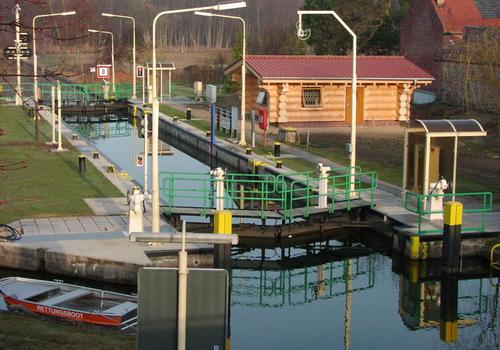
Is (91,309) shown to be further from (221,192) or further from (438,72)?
(438,72)

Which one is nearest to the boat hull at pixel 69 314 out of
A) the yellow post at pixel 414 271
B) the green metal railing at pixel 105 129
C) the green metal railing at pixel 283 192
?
the green metal railing at pixel 283 192

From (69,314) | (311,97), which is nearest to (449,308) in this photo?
(69,314)

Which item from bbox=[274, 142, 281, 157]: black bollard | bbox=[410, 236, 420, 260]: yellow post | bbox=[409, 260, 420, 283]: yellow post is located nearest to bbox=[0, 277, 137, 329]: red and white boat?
bbox=[409, 260, 420, 283]: yellow post

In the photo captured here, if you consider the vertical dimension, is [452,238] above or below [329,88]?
below

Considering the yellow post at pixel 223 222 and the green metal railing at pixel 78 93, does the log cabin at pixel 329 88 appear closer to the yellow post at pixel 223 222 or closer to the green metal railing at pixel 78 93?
the green metal railing at pixel 78 93

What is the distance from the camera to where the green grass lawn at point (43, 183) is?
2298 centimetres

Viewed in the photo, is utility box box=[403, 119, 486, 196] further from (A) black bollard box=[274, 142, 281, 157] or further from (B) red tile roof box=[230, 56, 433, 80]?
(B) red tile roof box=[230, 56, 433, 80]

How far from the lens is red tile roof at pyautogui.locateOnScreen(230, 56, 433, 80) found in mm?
42125

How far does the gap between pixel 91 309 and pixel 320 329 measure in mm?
Result: 4459

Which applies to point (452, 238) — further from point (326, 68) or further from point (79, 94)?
point (79, 94)

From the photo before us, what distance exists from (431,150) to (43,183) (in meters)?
11.6

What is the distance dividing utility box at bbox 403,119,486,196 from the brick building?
23.9m

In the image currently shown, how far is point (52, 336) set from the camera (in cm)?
1240

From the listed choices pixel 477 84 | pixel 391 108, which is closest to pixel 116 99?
pixel 391 108
